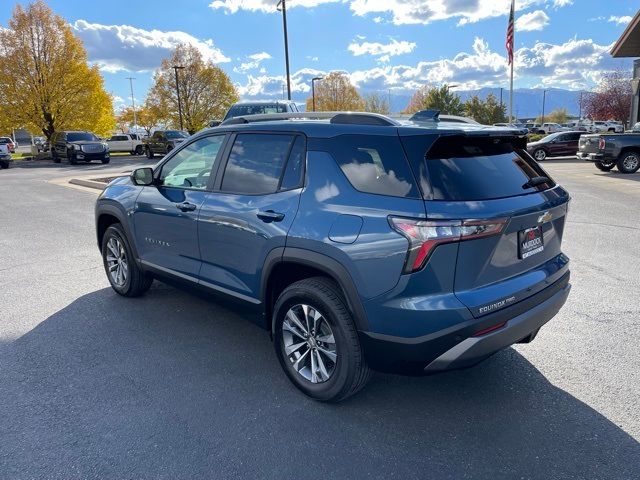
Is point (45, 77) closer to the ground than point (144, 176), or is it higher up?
higher up

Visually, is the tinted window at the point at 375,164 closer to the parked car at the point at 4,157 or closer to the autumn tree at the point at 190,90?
the parked car at the point at 4,157

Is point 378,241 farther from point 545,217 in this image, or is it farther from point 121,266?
point 121,266

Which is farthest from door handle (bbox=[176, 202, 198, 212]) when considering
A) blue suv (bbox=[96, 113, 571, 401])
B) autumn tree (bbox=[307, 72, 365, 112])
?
autumn tree (bbox=[307, 72, 365, 112])

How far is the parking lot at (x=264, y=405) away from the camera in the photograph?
100.0 inches

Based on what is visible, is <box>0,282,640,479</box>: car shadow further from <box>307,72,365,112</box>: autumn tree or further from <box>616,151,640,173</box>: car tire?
<box>307,72,365,112</box>: autumn tree

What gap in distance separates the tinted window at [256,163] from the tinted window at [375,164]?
0.46m

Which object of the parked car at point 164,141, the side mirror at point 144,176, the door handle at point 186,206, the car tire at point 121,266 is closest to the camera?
the door handle at point 186,206

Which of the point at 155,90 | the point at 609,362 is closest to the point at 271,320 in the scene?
the point at 609,362

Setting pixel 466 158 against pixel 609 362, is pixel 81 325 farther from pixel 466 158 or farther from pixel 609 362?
pixel 609 362

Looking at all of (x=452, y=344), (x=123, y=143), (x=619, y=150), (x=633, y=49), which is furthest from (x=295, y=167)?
(x=123, y=143)

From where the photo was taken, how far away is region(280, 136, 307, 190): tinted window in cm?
312

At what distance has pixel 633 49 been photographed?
2686 cm

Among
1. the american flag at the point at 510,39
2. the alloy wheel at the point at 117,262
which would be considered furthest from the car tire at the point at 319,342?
the american flag at the point at 510,39

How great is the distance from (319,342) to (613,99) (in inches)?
2722
